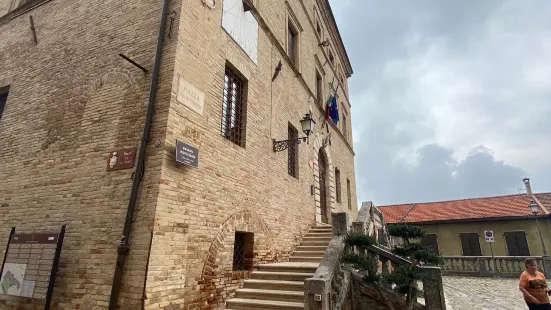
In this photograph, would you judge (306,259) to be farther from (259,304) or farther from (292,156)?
(292,156)

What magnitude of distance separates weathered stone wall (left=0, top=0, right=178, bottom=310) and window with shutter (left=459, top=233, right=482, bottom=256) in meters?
22.0

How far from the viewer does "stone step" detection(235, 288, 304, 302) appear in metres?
5.53

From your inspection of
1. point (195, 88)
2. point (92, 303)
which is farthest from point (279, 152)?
point (92, 303)

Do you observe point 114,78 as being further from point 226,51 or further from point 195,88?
point 226,51

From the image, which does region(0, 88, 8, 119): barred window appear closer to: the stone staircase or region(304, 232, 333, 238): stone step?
the stone staircase

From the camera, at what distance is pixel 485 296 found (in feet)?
34.3

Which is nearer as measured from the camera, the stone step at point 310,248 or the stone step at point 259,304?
the stone step at point 259,304

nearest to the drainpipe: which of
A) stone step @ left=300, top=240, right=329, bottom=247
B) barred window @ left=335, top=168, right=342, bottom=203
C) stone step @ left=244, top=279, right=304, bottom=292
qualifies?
stone step @ left=244, top=279, right=304, bottom=292

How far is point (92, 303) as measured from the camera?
4.38 meters

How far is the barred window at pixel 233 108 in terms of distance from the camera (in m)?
6.78

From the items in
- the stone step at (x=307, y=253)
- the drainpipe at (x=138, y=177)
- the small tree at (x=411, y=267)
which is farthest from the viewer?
the stone step at (x=307, y=253)

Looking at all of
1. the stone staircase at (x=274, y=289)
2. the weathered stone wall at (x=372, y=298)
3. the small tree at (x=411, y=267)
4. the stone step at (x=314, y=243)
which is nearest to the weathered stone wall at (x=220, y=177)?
the stone staircase at (x=274, y=289)

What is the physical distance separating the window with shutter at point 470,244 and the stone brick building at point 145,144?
1654 cm

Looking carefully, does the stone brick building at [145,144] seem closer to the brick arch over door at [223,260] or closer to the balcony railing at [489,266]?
the brick arch over door at [223,260]
